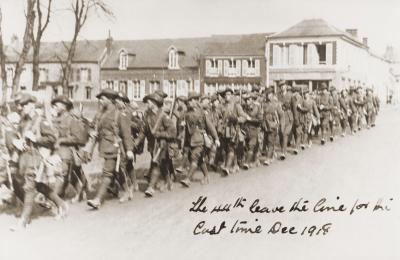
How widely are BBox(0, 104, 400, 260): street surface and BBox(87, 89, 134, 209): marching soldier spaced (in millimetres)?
286

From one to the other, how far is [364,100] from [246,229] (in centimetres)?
562

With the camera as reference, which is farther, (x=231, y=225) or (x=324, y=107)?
(x=324, y=107)

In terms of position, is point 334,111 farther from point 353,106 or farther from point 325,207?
point 325,207

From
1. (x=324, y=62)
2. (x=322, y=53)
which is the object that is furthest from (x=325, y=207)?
(x=322, y=53)

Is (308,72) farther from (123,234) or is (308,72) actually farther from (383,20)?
(123,234)

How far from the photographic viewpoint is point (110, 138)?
606 centimetres

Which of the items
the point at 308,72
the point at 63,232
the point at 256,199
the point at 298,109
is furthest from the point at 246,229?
the point at 308,72

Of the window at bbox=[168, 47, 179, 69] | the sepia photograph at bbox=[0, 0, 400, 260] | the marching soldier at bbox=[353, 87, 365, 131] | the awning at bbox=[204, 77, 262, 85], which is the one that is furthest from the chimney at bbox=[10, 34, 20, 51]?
the awning at bbox=[204, 77, 262, 85]

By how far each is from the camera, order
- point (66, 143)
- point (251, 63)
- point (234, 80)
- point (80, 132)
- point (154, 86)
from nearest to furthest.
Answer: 1. point (66, 143)
2. point (80, 132)
3. point (251, 63)
4. point (154, 86)
5. point (234, 80)

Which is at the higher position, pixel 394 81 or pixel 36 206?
pixel 394 81

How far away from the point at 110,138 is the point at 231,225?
5.07ft

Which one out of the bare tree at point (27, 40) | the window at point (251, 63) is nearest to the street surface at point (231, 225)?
the bare tree at point (27, 40)

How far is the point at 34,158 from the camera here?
18.6ft

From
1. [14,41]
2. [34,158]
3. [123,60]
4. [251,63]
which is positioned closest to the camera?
[34,158]
